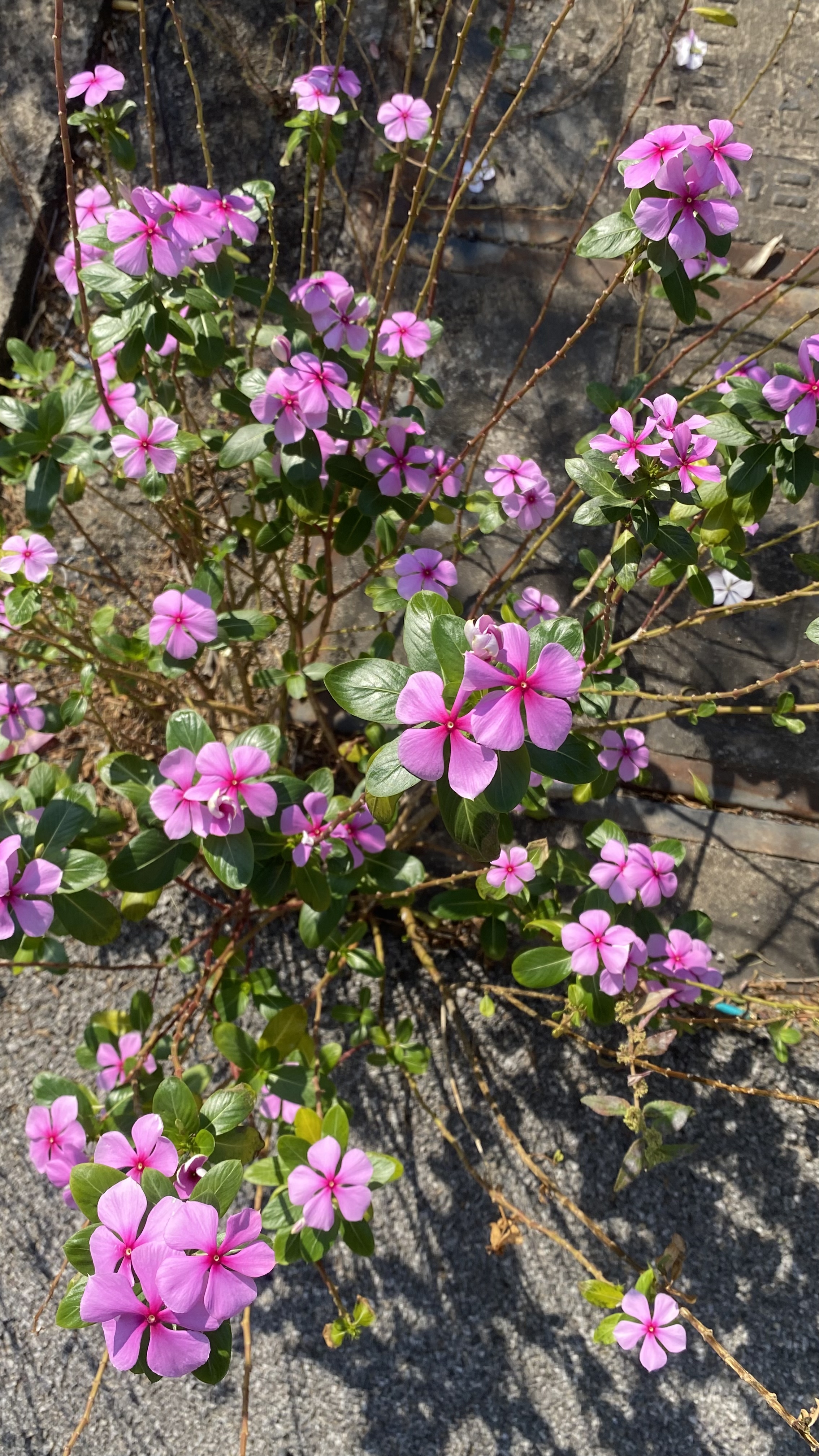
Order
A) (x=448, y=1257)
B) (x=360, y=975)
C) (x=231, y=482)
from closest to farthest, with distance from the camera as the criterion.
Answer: (x=448, y=1257), (x=360, y=975), (x=231, y=482)

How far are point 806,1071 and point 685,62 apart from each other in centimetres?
291

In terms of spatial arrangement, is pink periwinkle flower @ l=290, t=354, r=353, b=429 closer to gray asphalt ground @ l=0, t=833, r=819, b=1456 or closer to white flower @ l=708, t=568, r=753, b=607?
white flower @ l=708, t=568, r=753, b=607

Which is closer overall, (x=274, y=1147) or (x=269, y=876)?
(x=269, y=876)

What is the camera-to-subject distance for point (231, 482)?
2.60 metres

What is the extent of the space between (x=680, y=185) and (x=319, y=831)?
1081 millimetres

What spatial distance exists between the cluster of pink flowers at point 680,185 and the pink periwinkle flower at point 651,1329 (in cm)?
165

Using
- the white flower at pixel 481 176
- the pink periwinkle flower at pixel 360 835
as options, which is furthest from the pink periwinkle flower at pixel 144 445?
the white flower at pixel 481 176

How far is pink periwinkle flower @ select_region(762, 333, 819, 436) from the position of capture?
4.50 feet

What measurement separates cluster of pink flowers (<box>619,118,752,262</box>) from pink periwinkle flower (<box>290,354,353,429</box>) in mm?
536

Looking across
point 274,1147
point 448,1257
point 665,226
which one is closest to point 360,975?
point 274,1147

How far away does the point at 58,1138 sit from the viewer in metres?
1.54

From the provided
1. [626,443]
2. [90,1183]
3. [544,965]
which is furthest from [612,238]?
[90,1183]

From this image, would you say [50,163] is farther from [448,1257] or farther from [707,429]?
[448,1257]

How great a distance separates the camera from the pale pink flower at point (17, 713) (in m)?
1.84
